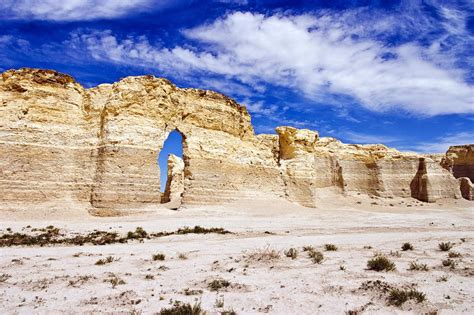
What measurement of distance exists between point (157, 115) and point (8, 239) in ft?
42.9

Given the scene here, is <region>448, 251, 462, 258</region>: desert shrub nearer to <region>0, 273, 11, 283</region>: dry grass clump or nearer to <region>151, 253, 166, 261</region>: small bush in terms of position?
<region>151, 253, 166, 261</region>: small bush

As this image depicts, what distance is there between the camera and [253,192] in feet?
91.9

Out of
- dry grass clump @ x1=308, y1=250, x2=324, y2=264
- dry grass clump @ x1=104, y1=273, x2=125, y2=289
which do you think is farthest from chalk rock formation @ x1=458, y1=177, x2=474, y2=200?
dry grass clump @ x1=104, y1=273, x2=125, y2=289

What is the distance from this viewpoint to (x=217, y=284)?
6.48 meters

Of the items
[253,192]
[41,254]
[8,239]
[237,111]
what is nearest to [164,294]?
[41,254]

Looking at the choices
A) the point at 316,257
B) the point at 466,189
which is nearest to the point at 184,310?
the point at 316,257

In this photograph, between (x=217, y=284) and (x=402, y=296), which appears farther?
(x=217, y=284)

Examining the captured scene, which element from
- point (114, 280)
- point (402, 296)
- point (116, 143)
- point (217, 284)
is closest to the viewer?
point (402, 296)

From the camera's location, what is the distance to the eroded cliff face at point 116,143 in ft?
68.5

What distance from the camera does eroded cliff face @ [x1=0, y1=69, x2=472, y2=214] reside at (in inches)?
822

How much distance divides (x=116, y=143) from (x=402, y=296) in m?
19.1

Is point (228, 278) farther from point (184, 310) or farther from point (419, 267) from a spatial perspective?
point (419, 267)

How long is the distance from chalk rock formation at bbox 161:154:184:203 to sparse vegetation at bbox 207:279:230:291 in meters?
28.2

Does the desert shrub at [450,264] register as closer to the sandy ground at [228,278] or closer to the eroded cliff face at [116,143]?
the sandy ground at [228,278]
